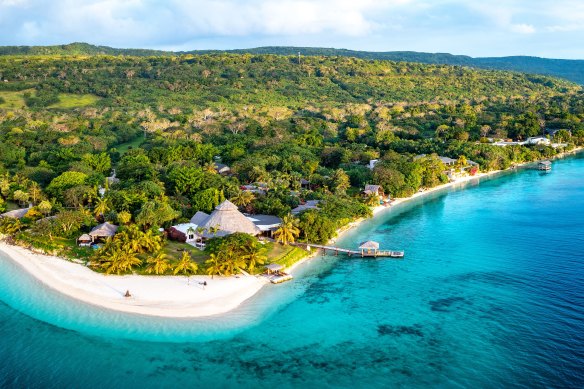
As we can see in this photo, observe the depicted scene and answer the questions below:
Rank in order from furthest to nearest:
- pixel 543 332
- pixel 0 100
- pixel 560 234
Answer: pixel 0 100
pixel 560 234
pixel 543 332

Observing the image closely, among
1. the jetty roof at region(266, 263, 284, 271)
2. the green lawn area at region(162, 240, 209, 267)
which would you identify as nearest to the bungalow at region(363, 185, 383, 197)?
the jetty roof at region(266, 263, 284, 271)

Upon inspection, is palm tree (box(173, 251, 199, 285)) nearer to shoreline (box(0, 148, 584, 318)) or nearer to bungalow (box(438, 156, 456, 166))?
shoreline (box(0, 148, 584, 318))

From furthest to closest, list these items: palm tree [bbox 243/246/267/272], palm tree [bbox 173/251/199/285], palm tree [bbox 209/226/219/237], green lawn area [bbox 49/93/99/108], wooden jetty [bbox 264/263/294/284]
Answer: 1. green lawn area [bbox 49/93/99/108]
2. palm tree [bbox 209/226/219/237]
3. palm tree [bbox 243/246/267/272]
4. wooden jetty [bbox 264/263/294/284]
5. palm tree [bbox 173/251/199/285]

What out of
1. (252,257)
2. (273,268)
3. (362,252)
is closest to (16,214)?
(252,257)

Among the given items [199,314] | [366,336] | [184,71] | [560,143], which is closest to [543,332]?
[366,336]

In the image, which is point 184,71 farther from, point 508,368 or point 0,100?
point 508,368

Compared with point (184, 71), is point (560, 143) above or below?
below
